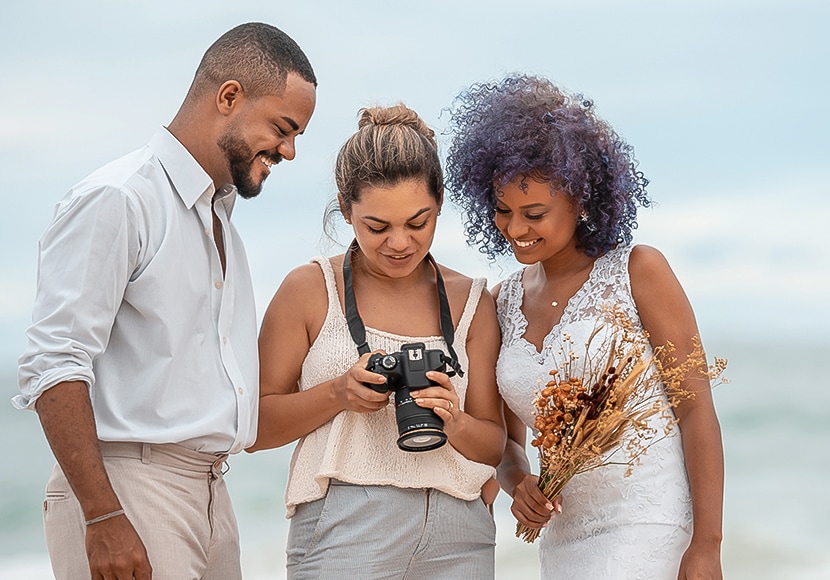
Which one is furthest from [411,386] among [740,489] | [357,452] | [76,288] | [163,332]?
[740,489]

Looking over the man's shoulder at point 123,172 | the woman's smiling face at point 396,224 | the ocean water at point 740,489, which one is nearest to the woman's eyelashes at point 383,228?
the woman's smiling face at point 396,224

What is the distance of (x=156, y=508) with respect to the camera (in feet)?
7.88

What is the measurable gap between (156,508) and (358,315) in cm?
76

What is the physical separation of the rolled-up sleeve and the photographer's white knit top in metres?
0.67

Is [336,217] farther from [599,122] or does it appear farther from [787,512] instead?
[787,512]

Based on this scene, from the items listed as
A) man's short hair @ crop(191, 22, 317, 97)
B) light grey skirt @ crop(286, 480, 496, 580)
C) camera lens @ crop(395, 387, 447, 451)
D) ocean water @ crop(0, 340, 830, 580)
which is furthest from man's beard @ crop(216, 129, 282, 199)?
ocean water @ crop(0, 340, 830, 580)

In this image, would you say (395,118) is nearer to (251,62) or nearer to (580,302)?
(251,62)

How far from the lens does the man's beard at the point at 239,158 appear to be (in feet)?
8.52

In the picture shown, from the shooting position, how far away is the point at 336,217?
2996mm

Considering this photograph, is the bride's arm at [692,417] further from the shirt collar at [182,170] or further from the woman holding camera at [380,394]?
the shirt collar at [182,170]

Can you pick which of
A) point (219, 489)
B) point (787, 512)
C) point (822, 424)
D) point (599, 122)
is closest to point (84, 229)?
point (219, 489)

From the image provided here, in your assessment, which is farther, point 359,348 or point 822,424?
point 822,424

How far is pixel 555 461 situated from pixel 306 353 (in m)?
0.75

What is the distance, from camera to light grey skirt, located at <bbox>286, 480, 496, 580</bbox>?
2.66 m
